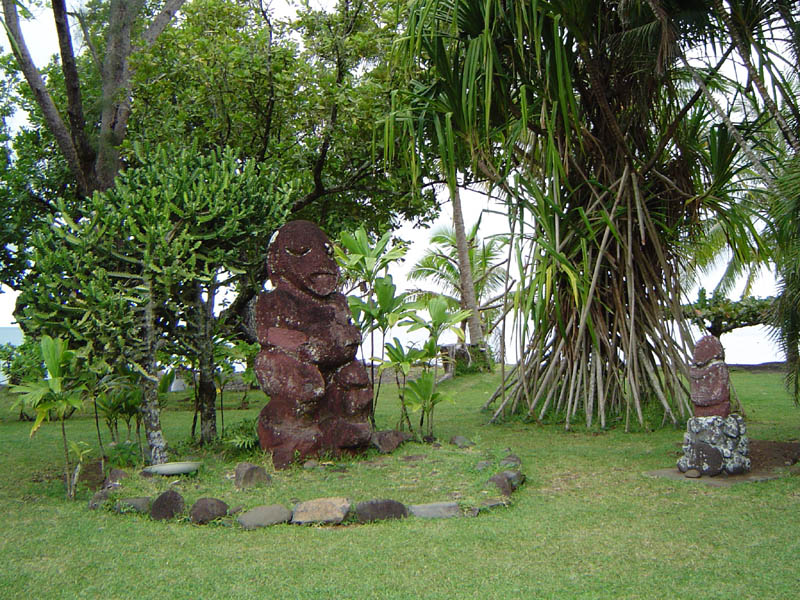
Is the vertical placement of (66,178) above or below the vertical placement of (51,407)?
above

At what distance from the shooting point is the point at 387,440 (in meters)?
6.76

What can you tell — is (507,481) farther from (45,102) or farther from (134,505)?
(45,102)

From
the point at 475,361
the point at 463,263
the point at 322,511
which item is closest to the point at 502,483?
the point at 322,511

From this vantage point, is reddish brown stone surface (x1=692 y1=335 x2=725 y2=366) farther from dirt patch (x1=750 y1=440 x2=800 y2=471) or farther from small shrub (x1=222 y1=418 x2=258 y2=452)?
small shrub (x1=222 y1=418 x2=258 y2=452)

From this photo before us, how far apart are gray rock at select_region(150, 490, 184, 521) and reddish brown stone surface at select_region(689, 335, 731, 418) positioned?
3718 millimetres

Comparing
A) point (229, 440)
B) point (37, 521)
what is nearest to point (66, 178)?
point (229, 440)

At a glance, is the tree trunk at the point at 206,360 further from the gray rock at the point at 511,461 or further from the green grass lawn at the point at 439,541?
the gray rock at the point at 511,461

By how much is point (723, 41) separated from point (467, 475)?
4.17 meters

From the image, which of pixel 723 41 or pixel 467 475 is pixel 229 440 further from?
pixel 723 41

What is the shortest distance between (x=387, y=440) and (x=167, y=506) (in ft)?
7.80

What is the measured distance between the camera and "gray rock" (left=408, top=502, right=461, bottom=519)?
15.3ft

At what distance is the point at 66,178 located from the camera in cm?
1016

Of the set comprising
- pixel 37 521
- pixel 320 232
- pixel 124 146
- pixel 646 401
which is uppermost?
pixel 124 146

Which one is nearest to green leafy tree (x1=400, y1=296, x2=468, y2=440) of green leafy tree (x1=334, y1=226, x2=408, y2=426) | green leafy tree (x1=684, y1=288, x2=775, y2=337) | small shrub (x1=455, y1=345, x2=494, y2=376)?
green leafy tree (x1=334, y1=226, x2=408, y2=426)
